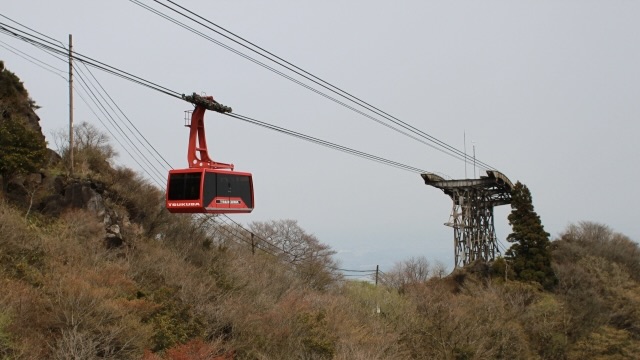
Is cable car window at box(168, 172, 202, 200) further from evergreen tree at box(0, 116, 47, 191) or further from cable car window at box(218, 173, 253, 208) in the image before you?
evergreen tree at box(0, 116, 47, 191)

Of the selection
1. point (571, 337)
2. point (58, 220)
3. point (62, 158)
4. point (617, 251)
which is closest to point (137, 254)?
point (58, 220)

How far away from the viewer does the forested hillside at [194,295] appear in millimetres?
19703

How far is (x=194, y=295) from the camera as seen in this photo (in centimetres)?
2717

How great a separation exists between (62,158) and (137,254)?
8492mm

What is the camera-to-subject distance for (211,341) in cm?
2444

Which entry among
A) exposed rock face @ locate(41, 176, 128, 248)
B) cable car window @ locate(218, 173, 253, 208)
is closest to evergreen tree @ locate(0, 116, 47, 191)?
exposed rock face @ locate(41, 176, 128, 248)

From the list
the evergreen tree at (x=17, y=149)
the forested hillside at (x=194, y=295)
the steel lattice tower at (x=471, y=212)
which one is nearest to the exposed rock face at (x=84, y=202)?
the forested hillside at (x=194, y=295)

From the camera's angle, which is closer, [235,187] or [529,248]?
[235,187]

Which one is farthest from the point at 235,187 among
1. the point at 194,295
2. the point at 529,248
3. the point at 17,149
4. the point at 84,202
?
the point at 529,248

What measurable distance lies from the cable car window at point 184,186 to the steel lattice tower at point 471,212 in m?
40.4

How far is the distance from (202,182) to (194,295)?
9.56m

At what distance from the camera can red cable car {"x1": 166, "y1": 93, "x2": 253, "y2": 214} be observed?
19.6 m

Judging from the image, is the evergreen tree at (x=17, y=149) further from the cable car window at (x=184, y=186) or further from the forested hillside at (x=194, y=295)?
the cable car window at (x=184, y=186)

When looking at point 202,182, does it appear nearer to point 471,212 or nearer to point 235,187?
point 235,187
